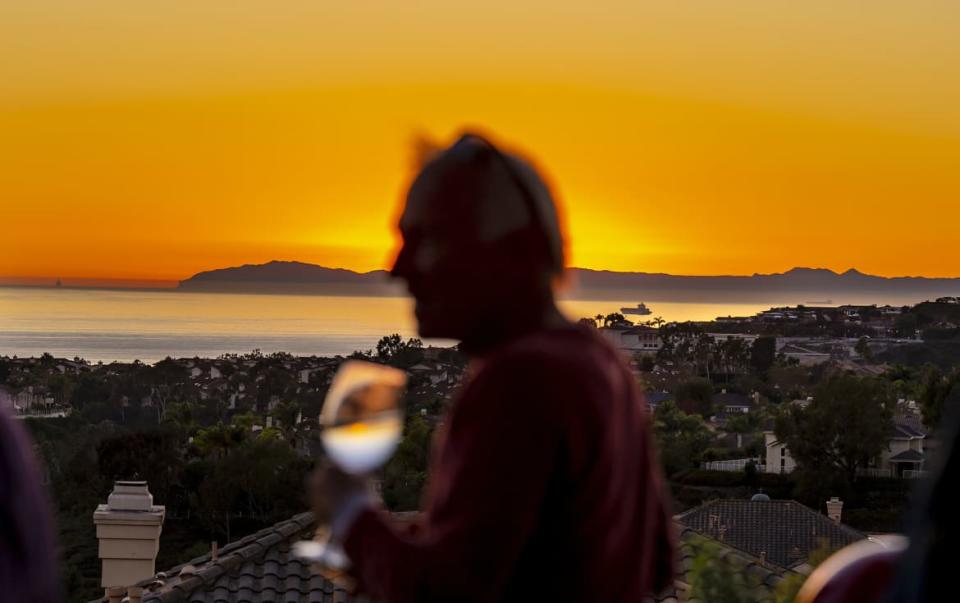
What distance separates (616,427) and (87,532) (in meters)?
45.4

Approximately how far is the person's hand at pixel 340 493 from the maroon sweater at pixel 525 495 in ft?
0.05

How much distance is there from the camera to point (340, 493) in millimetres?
2086

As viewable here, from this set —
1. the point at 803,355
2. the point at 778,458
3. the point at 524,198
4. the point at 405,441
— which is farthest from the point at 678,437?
the point at 524,198

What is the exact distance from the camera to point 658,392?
7769 centimetres

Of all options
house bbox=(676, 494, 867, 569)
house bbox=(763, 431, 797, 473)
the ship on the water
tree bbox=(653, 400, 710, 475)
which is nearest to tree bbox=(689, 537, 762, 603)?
house bbox=(676, 494, 867, 569)

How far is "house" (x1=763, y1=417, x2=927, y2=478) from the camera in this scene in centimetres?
6081

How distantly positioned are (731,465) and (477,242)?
196ft

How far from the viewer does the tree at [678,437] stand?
5831cm

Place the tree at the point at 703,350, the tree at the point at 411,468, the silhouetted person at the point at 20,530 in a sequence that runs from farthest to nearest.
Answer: the tree at the point at 703,350
the tree at the point at 411,468
the silhouetted person at the point at 20,530

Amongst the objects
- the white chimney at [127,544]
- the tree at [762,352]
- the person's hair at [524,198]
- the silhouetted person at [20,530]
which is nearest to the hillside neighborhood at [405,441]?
the tree at [762,352]

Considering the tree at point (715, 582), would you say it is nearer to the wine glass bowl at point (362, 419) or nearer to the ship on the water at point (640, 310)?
the wine glass bowl at point (362, 419)

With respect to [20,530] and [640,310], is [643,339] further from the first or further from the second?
[20,530]

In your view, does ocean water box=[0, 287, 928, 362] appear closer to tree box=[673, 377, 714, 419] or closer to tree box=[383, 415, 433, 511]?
tree box=[673, 377, 714, 419]

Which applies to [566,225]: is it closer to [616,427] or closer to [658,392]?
[616,427]
